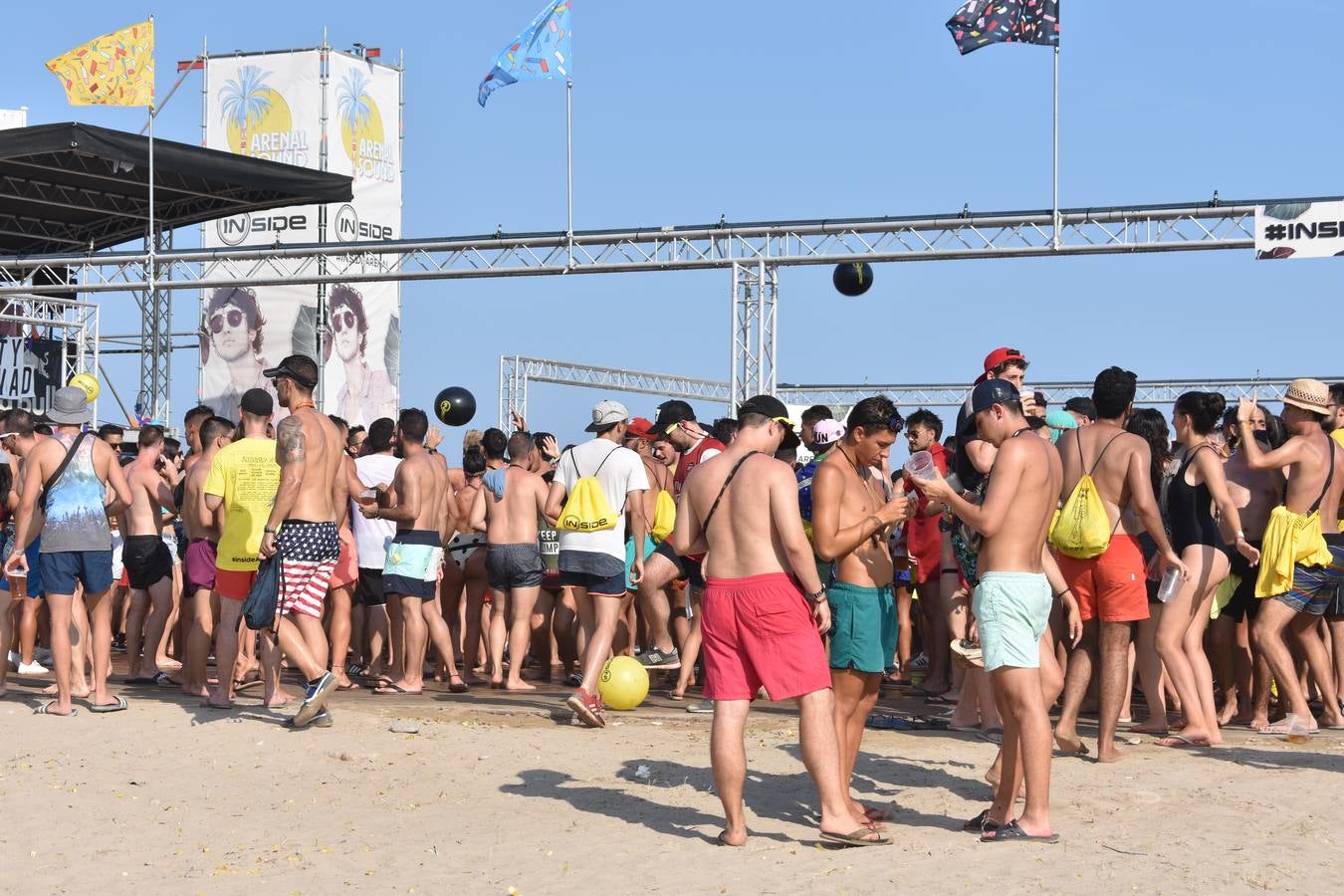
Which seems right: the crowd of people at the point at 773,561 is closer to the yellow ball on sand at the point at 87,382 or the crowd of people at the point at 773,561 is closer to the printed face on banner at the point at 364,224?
the yellow ball on sand at the point at 87,382

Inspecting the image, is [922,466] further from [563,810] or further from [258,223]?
[258,223]

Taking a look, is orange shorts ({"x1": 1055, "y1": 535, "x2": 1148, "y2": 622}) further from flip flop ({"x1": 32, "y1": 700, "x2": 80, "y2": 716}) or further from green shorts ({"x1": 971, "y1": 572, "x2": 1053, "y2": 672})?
flip flop ({"x1": 32, "y1": 700, "x2": 80, "y2": 716})

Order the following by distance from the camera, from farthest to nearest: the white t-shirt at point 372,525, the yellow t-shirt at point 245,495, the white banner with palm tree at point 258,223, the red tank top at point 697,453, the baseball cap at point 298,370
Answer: the white banner with palm tree at point 258,223, the white t-shirt at point 372,525, the red tank top at point 697,453, the yellow t-shirt at point 245,495, the baseball cap at point 298,370

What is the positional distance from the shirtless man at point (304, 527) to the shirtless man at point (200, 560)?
4.39ft

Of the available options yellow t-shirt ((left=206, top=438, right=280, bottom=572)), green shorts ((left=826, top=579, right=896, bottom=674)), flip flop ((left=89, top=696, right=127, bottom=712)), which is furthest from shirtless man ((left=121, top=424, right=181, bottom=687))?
green shorts ((left=826, top=579, right=896, bottom=674))

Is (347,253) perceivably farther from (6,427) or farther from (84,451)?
(84,451)

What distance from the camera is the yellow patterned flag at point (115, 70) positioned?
23.2m

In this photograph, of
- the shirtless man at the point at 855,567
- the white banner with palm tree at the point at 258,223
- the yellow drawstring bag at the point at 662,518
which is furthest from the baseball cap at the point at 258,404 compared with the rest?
the white banner with palm tree at the point at 258,223

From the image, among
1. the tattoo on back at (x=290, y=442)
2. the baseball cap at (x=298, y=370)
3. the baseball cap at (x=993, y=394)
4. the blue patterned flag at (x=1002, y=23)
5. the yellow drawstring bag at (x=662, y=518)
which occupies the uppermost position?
the blue patterned flag at (x=1002, y=23)

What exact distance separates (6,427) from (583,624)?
5324 millimetres

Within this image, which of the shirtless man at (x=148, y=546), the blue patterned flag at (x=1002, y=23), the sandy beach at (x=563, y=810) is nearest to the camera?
the sandy beach at (x=563, y=810)

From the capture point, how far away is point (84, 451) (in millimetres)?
9211

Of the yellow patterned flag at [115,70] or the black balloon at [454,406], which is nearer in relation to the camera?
the black balloon at [454,406]

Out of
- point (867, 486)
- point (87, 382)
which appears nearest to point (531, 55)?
point (87, 382)
